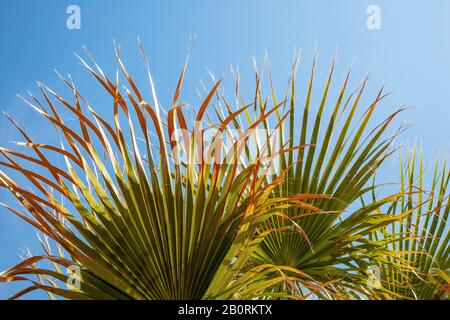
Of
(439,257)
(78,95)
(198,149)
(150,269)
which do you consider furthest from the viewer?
(439,257)

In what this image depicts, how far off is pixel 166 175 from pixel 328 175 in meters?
1.26

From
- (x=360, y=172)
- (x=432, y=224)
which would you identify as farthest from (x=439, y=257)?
(x=360, y=172)

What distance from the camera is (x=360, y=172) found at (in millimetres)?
3207

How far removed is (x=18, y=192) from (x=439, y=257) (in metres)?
2.61

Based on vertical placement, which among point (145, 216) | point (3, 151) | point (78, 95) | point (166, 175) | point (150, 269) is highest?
point (78, 95)

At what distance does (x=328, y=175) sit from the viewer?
10.5 ft

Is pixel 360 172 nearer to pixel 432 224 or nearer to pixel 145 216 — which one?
pixel 432 224

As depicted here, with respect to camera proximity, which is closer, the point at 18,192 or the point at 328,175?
the point at 18,192

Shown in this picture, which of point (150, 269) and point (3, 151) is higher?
point (3, 151)

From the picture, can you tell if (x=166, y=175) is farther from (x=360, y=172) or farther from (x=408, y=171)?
(x=408, y=171)
